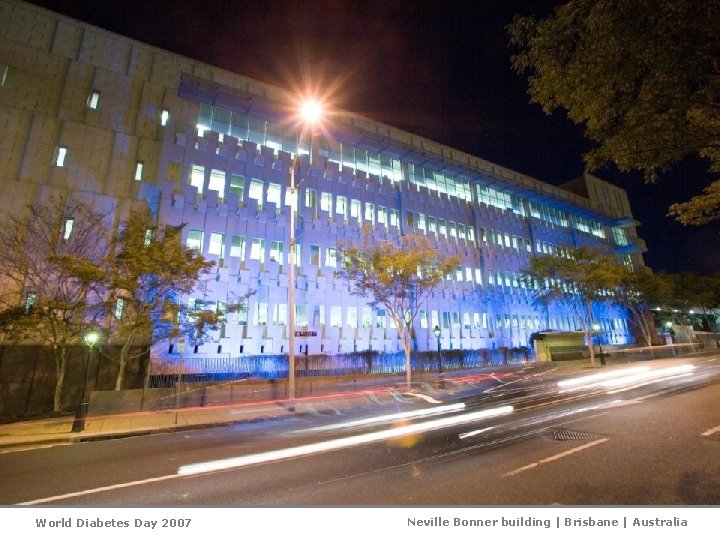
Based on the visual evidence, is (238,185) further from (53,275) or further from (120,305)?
(53,275)

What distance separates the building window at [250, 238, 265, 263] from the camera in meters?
25.7

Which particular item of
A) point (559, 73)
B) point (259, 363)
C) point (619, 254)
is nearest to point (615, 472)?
→ point (559, 73)

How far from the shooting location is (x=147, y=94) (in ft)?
83.0

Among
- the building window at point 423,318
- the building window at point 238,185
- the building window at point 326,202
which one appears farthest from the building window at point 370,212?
the building window at point 238,185

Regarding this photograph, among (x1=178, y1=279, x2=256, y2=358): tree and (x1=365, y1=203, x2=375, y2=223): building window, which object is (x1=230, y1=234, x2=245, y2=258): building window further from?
(x1=365, y1=203, x2=375, y2=223): building window

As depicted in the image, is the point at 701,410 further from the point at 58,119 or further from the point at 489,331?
the point at 58,119

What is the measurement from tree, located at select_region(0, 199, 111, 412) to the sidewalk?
386 centimetres

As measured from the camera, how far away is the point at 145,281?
16.8 metres

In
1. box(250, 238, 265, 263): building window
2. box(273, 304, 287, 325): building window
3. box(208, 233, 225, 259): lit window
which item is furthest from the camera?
box(250, 238, 265, 263): building window

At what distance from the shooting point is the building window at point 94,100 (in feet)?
77.3

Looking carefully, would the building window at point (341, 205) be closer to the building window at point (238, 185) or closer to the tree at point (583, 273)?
the building window at point (238, 185)

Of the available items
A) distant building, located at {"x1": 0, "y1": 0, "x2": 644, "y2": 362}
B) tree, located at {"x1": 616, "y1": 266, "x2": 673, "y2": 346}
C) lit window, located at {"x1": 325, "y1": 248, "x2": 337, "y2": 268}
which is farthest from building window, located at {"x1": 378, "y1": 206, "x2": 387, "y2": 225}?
tree, located at {"x1": 616, "y1": 266, "x2": 673, "y2": 346}

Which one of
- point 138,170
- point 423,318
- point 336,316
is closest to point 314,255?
point 336,316
